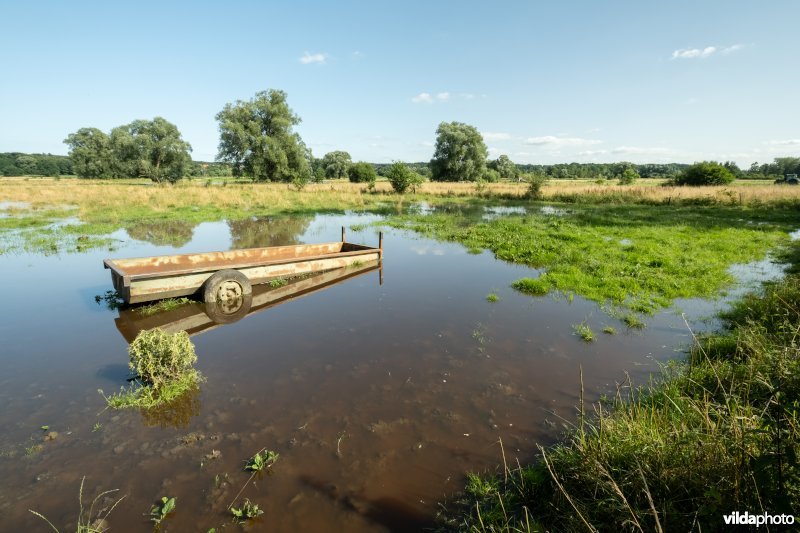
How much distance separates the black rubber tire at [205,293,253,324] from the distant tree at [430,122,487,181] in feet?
182

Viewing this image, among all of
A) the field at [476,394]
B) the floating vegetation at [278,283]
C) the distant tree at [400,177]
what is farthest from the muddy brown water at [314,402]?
the distant tree at [400,177]

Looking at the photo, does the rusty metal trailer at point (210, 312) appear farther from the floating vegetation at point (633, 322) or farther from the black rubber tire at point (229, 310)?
the floating vegetation at point (633, 322)

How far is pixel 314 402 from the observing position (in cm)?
514

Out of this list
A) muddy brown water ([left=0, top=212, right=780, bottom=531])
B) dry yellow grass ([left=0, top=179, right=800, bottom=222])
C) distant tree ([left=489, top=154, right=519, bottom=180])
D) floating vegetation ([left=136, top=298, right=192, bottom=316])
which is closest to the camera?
muddy brown water ([left=0, top=212, right=780, bottom=531])

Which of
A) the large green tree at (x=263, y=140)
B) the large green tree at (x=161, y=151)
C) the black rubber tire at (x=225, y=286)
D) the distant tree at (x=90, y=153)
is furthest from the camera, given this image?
the distant tree at (x=90, y=153)

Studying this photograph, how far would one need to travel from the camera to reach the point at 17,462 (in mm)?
4016

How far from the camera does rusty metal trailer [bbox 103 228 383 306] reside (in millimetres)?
8109

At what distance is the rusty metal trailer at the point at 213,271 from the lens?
8109mm

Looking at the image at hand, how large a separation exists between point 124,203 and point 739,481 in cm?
3342

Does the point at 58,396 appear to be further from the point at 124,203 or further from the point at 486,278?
the point at 124,203

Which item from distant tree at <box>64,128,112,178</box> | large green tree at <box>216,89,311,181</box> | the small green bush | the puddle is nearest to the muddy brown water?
the puddle

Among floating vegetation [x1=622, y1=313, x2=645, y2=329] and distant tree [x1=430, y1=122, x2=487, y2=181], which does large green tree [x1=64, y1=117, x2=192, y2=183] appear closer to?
distant tree [x1=430, y1=122, x2=487, y2=181]

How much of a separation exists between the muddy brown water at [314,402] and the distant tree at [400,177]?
32.3 m

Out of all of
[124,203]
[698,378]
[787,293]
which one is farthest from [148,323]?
[124,203]
